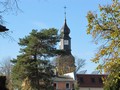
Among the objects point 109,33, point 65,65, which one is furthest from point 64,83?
point 109,33

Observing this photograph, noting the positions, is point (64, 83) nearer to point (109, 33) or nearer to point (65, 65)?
point (65, 65)

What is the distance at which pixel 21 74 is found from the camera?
63.4 meters

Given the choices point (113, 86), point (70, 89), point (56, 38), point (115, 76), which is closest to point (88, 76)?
point (70, 89)

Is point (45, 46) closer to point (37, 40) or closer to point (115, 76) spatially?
point (37, 40)

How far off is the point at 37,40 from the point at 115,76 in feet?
116

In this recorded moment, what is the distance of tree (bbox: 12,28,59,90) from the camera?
63.5m

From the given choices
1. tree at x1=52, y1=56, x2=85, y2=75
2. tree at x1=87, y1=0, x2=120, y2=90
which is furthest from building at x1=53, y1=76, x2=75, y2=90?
tree at x1=87, y1=0, x2=120, y2=90

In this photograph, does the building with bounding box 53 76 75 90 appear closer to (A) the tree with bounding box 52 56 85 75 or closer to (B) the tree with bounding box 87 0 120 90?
(A) the tree with bounding box 52 56 85 75

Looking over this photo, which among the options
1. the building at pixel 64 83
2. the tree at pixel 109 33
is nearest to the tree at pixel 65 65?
the building at pixel 64 83

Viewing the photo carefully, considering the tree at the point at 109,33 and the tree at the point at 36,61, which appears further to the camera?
the tree at the point at 36,61

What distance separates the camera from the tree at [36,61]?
6353cm

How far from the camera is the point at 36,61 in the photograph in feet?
209

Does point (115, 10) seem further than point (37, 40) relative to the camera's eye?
No

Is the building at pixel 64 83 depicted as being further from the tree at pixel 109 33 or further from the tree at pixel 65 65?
the tree at pixel 109 33
